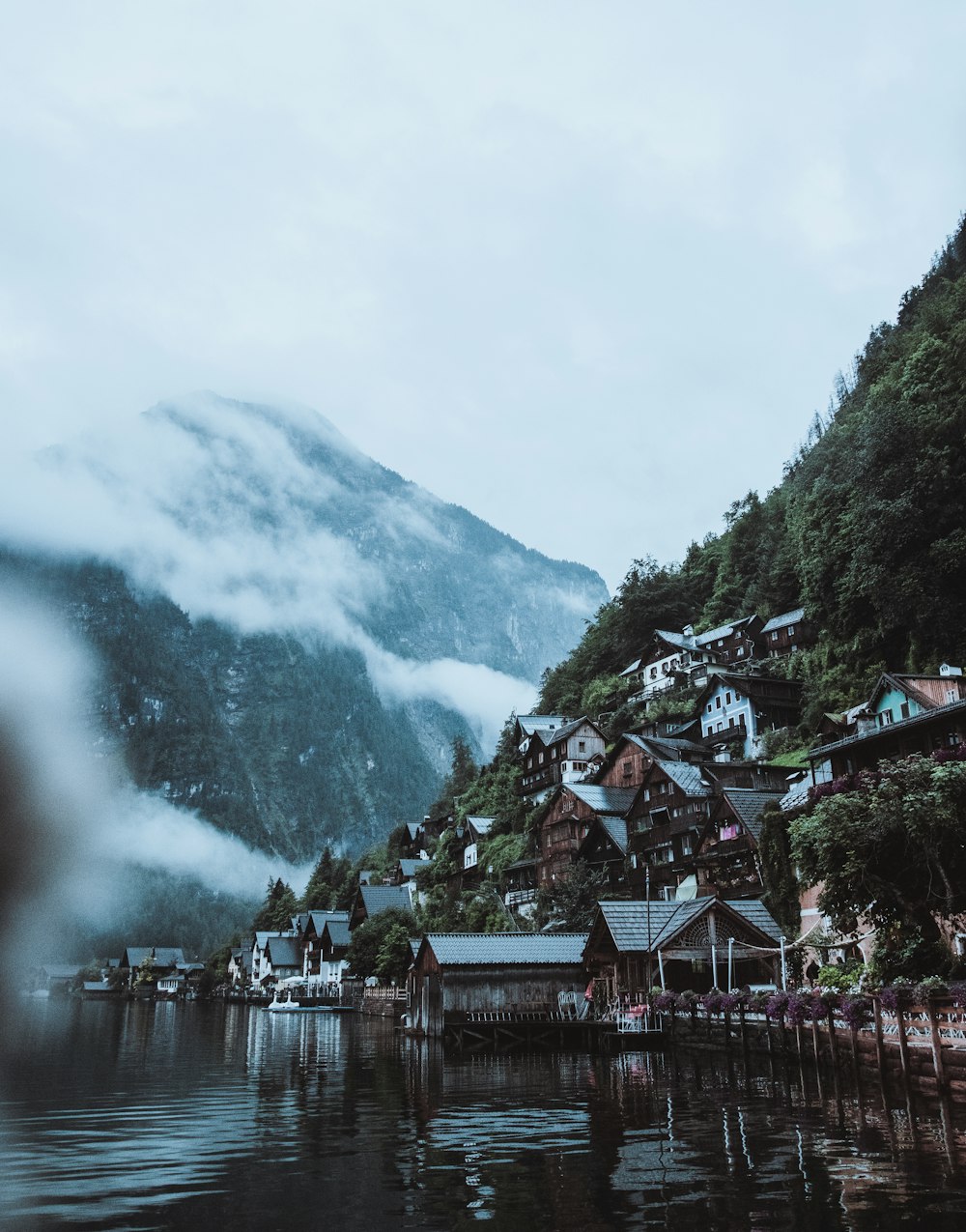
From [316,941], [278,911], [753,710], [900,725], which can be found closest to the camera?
[900,725]

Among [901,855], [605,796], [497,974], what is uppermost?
[605,796]

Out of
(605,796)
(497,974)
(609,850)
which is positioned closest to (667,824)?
(609,850)

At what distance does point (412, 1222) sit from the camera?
1566cm

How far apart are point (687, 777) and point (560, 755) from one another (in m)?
31.5

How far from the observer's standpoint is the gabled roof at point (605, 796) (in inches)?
3492

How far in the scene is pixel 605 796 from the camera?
90.9 metres

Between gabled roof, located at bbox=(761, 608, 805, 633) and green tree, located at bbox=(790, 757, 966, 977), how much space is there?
62.8 m

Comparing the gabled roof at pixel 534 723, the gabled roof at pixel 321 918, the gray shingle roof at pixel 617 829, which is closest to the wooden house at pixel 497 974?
the gray shingle roof at pixel 617 829

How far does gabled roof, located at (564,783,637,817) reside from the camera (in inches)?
3492

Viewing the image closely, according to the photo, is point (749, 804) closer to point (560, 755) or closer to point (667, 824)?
point (667, 824)

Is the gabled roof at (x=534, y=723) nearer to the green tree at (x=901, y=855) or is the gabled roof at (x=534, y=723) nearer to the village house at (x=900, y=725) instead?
the village house at (x=900, y=725)

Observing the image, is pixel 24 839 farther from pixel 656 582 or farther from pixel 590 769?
pixel 656 582

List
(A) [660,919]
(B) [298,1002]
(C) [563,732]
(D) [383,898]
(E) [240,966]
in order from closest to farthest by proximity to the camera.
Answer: (A) [660,919] → (C) [563,732] → (D) [383,898] → (B) [298,1002] → (E) [240,966]

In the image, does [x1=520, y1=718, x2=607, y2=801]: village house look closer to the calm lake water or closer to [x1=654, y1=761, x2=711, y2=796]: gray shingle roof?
[x1=654, y1=761, x2=711, y2=796]: gray shingle roof
